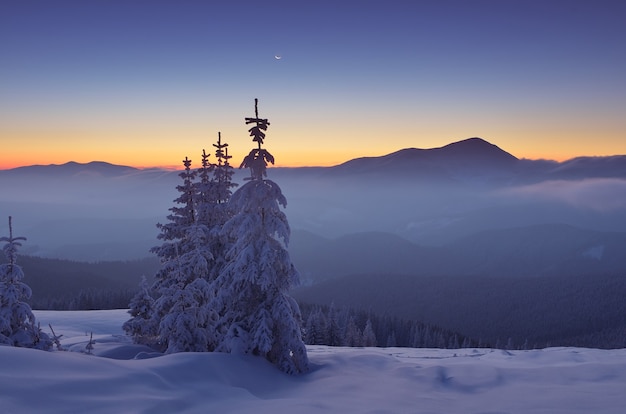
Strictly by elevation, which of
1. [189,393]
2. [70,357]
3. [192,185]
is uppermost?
[192,185]

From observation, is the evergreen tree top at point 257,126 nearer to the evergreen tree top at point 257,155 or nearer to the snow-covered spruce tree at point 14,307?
the evergreen tree top at point 257,155

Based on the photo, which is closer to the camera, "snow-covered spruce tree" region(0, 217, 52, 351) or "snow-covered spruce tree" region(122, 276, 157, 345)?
"snow-covered spruce tree" region(0, 217, 52, 351)

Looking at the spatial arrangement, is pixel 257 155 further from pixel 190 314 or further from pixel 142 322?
pixel 142 322

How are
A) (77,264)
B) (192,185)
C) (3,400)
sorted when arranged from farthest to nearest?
1. (77,264)
2. (192,185)
3. (3,400)

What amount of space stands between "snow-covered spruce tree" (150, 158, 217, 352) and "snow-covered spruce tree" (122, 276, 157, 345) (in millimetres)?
679

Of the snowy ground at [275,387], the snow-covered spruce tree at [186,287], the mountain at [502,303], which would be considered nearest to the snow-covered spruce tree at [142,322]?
the snow-covered spruce tree at [186,287]

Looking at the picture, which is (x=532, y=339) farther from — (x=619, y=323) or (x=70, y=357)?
(x=70, y=357)

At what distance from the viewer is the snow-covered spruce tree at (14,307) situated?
49.3ft

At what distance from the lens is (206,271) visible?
19.8 metres

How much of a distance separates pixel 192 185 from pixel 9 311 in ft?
30.9

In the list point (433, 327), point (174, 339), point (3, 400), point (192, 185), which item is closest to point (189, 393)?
point (3, 400)

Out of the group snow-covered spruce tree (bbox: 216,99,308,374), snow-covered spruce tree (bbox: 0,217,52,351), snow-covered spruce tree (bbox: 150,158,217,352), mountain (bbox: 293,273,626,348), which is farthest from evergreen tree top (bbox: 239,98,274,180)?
mountain (bbox: 293,273,626,348)

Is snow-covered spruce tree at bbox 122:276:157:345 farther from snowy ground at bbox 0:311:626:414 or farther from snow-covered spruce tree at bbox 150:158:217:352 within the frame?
snowy ground at bbox 0:311:626:414

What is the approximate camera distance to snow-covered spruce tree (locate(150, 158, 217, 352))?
56.2ft
